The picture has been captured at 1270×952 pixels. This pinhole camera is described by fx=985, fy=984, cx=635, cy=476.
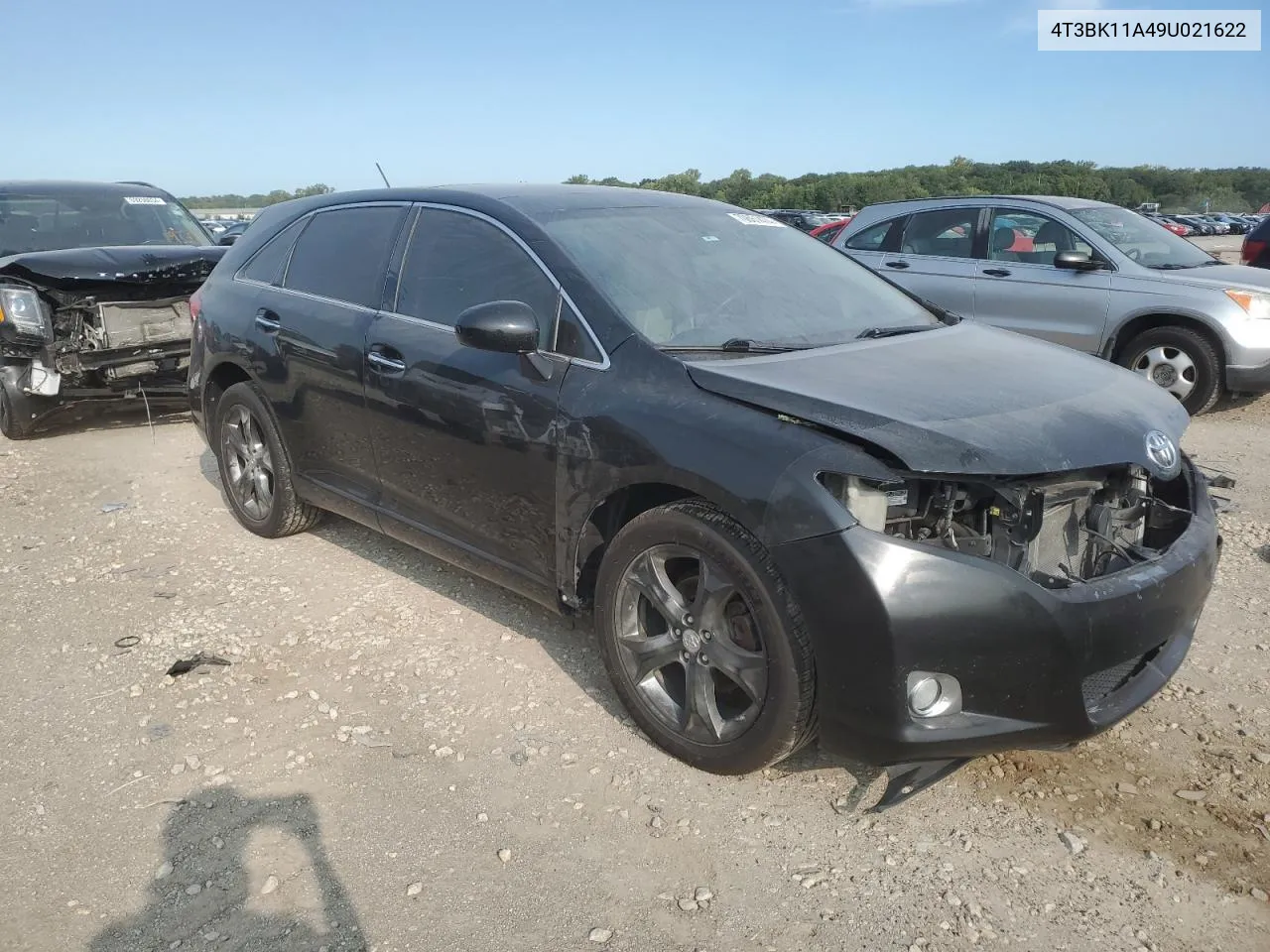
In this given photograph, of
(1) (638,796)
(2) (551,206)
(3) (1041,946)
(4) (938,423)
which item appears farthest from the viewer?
(2) (551,206)

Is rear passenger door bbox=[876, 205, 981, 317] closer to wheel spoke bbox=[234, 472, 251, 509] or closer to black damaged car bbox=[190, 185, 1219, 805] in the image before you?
black damaged car bbox=[190, 185, 1219, 805]

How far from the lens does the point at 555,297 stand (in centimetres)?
336

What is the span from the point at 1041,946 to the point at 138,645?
343 centimetres

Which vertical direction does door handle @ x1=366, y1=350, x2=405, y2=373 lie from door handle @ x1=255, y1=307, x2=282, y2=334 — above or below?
below

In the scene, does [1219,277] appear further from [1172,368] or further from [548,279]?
[548,279]

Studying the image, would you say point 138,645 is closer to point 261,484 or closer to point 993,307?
point 261,484

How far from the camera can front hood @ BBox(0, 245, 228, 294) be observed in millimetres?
6746

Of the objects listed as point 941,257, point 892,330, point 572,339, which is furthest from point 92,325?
point 941,257

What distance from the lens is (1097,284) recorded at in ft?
25.4

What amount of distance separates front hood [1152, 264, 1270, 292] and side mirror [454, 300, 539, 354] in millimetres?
6223

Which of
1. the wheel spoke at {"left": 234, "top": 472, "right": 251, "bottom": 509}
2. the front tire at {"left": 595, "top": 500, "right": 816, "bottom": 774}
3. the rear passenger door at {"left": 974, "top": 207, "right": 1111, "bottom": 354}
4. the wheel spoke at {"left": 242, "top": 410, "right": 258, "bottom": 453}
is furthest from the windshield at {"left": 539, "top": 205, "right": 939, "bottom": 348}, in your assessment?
the rear passenger door at {"left": 974, "top": 207, "right": 1111, "bottom": 354}

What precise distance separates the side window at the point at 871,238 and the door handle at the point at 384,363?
6.34 metres

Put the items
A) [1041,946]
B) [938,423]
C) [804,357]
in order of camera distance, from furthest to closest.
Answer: [804,357]
[938,423]
[1041,946]

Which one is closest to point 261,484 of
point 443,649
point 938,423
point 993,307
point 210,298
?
point 210,298
